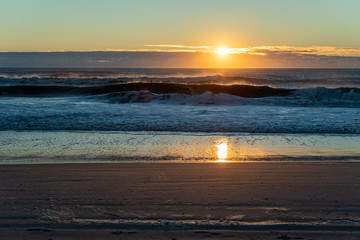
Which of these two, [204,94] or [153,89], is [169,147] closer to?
[204,94]

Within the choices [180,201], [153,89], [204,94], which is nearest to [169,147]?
[180,201]

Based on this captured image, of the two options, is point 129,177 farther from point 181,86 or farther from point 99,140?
point 181,86

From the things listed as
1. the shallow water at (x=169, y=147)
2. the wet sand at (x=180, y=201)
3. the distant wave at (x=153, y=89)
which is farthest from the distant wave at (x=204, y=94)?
the wet sand at (x=180, y=201)

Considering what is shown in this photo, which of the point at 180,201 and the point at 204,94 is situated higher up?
the point at 204,94

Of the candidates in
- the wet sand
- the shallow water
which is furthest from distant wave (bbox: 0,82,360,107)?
the wet sand

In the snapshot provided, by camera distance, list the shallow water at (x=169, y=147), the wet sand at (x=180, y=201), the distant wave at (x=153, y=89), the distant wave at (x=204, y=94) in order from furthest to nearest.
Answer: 1. the distant wave at (x=153, y=89)
2. the distant wave at (x=204, y=94)
3. the shallow water at (x=169, y=147)
4. the wet sand at (x=180, y=201)

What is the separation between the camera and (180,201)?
3.68 meters

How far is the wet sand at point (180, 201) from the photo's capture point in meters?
2.97

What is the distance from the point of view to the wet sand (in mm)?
2971

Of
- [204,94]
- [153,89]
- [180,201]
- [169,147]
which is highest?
[153,89]

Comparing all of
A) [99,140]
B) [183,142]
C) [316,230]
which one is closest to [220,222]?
[316,230]

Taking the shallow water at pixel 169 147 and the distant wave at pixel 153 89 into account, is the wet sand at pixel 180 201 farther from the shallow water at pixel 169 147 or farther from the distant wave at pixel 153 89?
the distant wave at pixel 153 89

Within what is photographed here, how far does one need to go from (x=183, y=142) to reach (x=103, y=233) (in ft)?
15.4

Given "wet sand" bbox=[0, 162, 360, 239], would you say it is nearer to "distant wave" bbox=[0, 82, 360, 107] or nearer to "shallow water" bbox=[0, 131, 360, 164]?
"shallow water" bbox=[0, 131, 360, 164]
